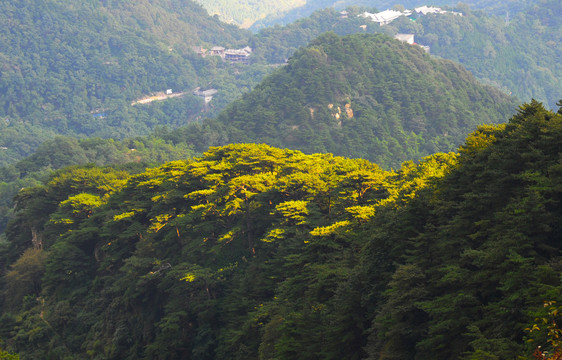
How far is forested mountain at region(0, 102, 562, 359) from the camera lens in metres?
15.9

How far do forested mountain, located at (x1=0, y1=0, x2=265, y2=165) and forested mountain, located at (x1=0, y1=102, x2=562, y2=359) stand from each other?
334ft

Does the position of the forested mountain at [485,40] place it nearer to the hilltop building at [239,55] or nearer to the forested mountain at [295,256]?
the hilltop building at [239,55]

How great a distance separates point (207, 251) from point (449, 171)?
1530 cm

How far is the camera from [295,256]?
86.5ft

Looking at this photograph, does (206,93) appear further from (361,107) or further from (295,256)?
(295,256)

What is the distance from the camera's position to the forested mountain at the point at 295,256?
15.9 m

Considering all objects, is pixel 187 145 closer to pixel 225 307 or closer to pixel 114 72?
pixel 225 307

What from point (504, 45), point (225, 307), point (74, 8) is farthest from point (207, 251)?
point (74, 8)

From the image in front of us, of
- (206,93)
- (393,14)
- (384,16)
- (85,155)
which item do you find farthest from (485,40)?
(85,155)

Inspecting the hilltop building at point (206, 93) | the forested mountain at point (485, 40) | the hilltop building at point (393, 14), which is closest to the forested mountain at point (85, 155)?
the hilltop building at point (206, 93)

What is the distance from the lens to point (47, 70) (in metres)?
166

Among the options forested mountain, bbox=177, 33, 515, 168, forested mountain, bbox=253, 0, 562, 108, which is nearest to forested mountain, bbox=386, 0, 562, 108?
forested mountain, bbox=253, 0, 562, 108

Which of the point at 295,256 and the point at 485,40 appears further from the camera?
the point at 485,40

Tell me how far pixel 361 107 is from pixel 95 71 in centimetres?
10666
